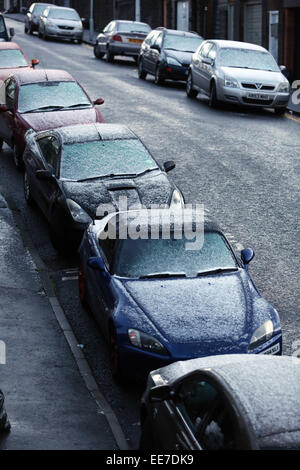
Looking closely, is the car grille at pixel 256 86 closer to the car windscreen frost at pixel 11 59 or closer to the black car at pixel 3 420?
the car windscreen frost at pixel 11 59

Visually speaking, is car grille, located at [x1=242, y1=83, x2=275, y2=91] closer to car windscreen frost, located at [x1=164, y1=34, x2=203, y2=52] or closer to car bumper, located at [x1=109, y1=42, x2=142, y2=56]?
car windscreen frost, located at [x1=164, y1=34, x2=203, y2=52]

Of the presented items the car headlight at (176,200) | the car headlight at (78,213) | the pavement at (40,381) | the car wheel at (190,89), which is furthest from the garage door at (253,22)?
the pavement at (40,381)

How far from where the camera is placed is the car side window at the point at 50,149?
46.2 ft

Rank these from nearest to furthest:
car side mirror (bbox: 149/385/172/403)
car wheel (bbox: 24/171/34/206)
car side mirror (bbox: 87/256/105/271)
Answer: car side mirror (bbox: 149/385/172/403) → car side mirror (bbox: 87/256/105/271) → car wheel (bbox: 24/171/34/206)

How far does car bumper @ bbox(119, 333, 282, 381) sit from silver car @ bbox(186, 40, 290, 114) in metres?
16.5

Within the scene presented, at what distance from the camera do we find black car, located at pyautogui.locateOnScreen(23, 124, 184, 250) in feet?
42.2

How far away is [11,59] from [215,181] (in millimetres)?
9150

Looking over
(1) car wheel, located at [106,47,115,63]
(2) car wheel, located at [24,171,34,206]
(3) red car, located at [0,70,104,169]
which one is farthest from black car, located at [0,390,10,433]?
(1) car wheel, located at [106,47,115,63]

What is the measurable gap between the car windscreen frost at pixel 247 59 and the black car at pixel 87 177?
38.7 ft

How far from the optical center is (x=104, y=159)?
45.6 feet

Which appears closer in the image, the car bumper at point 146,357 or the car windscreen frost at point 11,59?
the car bumper at point 146,357
